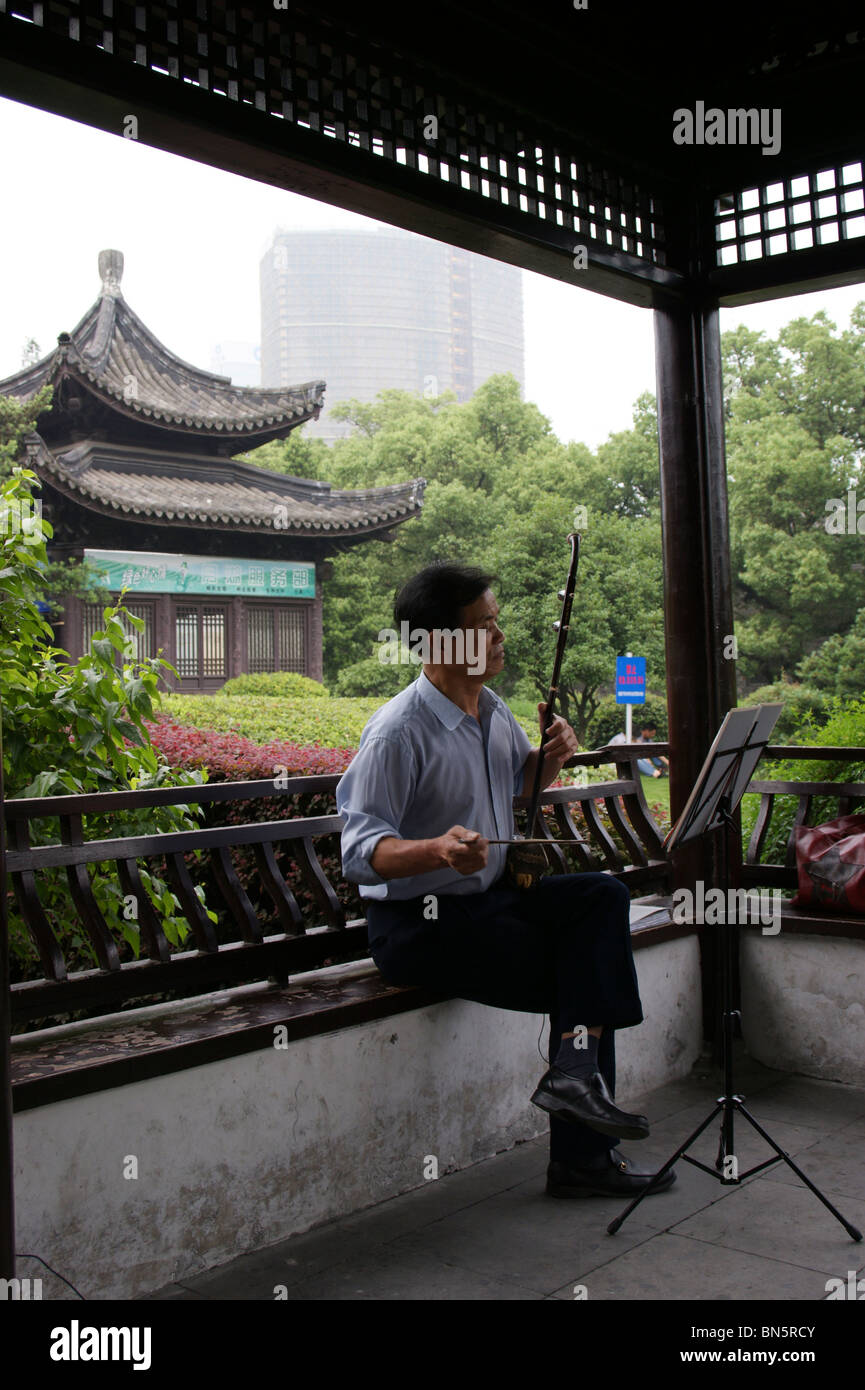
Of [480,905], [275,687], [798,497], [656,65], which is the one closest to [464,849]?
[480,905]

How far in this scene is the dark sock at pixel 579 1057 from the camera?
108 inches

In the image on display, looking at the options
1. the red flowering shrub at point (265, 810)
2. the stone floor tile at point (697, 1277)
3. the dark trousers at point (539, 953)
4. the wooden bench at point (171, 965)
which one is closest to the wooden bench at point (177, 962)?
the wooden bench at point (171, 965)

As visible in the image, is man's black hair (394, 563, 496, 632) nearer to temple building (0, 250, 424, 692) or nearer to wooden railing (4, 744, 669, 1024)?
wooden railing (4, 744, 669, 1024)

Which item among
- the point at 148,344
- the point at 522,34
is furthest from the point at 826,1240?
the point at 148,344

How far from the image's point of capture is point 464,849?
254 centimetres

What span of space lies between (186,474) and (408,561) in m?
7.29

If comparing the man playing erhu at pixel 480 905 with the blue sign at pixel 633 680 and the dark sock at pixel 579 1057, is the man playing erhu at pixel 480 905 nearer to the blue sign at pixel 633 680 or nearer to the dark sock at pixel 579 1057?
the dark sock at pixel 579 1057

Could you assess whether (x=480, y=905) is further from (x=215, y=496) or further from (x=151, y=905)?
(x=215, y=496)

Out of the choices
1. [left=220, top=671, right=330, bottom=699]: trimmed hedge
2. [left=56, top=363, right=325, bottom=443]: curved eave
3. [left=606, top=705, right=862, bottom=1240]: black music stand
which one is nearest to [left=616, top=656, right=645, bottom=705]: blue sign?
[left=220, top=671, right=330, bottom=699]: trimmed hedge

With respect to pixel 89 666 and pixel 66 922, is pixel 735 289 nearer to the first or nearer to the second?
pixel 89 666

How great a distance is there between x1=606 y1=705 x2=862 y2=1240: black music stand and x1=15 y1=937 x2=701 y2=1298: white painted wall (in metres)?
0.54

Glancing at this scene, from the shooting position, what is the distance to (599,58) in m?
3.39

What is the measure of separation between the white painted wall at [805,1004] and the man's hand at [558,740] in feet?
4.45

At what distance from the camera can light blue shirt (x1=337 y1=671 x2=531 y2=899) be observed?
2.77 metres
